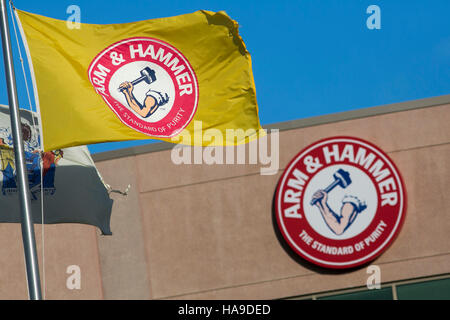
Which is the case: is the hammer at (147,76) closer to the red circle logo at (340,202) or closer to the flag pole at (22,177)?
the flag pole at (22,177)

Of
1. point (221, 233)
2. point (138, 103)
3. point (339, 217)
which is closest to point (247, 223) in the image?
point (221, 233)

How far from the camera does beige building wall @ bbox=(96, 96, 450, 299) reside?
46.3 feet

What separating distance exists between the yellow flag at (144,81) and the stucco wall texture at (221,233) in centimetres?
535

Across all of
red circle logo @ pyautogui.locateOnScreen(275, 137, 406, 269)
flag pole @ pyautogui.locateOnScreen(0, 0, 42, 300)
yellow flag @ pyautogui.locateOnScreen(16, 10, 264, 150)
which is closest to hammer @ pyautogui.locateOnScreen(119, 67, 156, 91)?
yellow flag @ pyautogui.locateOnScreen(16, 10, 264, 150)

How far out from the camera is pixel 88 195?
10820 mm

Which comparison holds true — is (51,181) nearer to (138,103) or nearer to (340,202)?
(138,103)

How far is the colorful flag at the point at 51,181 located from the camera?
33.0 feet

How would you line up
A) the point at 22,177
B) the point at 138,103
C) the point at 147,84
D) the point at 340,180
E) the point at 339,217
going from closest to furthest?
the point at 22,177, the point at 138,103, the point at 147,84, the point at 339,217, the point at 340,180

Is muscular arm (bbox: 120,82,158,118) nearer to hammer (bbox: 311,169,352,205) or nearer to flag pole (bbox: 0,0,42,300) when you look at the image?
flag pole (bbox: 0,0,42,300)

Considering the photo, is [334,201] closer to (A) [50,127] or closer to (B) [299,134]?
(B) [299,134]

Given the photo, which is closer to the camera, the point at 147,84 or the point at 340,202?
the point at 147,84

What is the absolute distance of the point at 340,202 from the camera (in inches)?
562

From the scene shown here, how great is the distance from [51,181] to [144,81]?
91.2 inches
